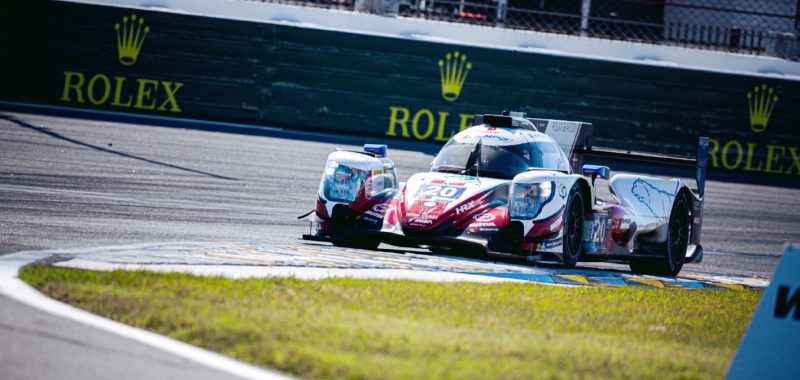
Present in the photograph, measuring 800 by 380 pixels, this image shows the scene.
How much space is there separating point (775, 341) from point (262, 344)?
86.7 inches

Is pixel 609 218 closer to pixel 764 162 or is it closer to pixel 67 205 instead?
pixel 67 205

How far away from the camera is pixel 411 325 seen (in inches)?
218

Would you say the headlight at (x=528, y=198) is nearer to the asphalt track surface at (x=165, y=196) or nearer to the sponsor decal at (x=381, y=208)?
the sponsor decal at (x=381, y=208)

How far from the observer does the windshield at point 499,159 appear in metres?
9.86

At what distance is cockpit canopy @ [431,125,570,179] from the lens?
9.88 meters

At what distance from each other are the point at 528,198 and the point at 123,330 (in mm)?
4787

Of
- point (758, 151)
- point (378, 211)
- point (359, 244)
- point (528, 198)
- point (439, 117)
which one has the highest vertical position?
point (439, 117)

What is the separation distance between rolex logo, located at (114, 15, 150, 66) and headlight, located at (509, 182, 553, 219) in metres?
12.9

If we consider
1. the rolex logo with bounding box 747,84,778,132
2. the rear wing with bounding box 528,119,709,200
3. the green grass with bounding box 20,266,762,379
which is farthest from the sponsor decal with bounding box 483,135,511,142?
the rolex logo with bounding box 747,84,778,132

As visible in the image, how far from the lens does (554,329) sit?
5.93 meters

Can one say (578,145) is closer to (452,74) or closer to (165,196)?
(165,196)

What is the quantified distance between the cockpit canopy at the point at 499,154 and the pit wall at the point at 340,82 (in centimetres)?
1023

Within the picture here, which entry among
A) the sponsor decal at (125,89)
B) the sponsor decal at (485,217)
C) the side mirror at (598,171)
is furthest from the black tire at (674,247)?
the sponsor decal at (125,89)

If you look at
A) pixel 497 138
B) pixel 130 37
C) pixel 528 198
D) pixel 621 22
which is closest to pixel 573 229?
pixel 528 198
